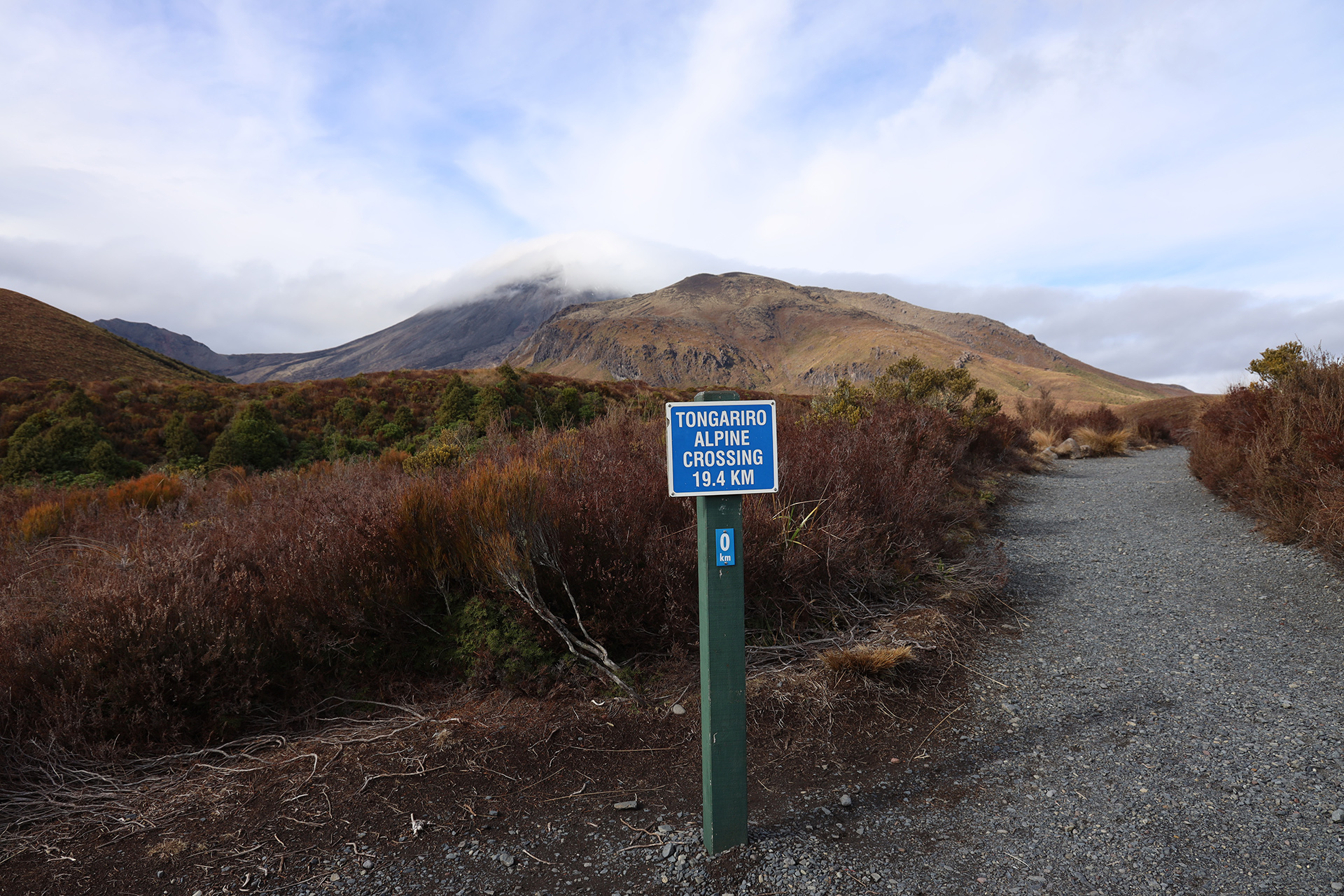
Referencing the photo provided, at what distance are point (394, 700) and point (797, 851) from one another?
237 centimetres

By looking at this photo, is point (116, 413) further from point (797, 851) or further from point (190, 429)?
point (797, 851)

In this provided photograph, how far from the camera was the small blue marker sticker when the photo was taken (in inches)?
91.6

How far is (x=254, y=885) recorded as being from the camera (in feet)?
7.55

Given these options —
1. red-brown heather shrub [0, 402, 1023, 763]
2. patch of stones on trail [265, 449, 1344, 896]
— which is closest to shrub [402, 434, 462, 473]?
red-brown heather shrub [0, 402, 1023, 763]

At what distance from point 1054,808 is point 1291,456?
269 inches

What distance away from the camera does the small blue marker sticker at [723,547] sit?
2.33 metres

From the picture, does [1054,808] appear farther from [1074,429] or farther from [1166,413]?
[1166,413]

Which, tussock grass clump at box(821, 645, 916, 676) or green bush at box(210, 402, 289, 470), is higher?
green bush at box(210, 402, 289, 470)

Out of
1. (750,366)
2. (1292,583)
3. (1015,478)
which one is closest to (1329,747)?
(1292,583)

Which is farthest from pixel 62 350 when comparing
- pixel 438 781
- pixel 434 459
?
pixel 438 781

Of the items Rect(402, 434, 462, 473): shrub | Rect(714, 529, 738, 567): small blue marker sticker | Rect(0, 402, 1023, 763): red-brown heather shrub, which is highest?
Rect(402, 434, 462, 473): shrub

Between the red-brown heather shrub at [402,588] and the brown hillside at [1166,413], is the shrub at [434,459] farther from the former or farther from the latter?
the brown hillside at [1166,413]

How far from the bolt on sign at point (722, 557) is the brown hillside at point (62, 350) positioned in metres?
33.0

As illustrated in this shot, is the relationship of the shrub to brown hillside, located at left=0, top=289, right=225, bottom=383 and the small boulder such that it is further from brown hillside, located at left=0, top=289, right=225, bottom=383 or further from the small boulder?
brown hillside, located at left=0, top=289, right=225, bottom=383
